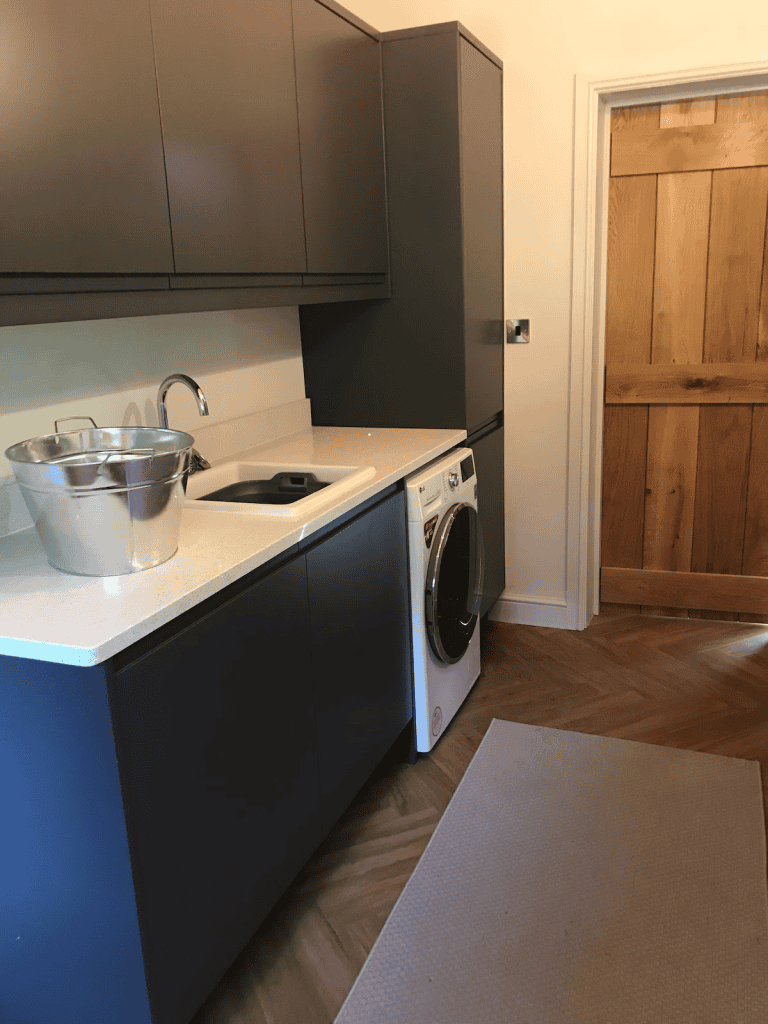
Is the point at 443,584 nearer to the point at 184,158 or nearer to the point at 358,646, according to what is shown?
the point at 358,646

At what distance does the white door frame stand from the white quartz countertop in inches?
49.4

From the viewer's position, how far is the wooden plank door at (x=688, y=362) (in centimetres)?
307

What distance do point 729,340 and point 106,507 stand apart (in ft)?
8.46

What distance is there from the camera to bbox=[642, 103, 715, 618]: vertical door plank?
3.10m

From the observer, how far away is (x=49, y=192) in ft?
4.74

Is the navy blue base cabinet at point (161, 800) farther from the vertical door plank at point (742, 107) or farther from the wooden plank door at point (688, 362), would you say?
the vertical door plank at point (742, 107)

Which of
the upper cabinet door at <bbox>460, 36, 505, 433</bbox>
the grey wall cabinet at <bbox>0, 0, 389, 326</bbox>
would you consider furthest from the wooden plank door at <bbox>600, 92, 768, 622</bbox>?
the grey wall cabinet at <bbox>0, 0, 389, 326</bbox>

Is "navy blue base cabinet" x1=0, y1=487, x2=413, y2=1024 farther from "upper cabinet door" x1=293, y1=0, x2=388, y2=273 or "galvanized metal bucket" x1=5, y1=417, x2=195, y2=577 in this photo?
"upper cabinet door" x1=293, y1=0, x2=388, y2=273

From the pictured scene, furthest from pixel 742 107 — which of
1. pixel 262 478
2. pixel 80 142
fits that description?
pixel 80 142

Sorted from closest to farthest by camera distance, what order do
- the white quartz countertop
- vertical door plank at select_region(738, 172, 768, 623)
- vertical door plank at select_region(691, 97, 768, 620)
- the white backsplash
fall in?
the white quartz countertop, the white backsplash, vertical door plank at select_region(691, 97, 768, 620), vertical door plank at select_region(738, 172, 768, 623)

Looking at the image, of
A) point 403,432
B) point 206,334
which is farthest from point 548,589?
point 206,334

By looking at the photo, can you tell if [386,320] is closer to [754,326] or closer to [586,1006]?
[754,326]

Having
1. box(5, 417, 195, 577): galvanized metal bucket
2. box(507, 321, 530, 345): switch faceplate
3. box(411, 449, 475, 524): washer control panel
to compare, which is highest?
box(507, 321, 530, 345): switch faceplate

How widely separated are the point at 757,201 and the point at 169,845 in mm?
2864
